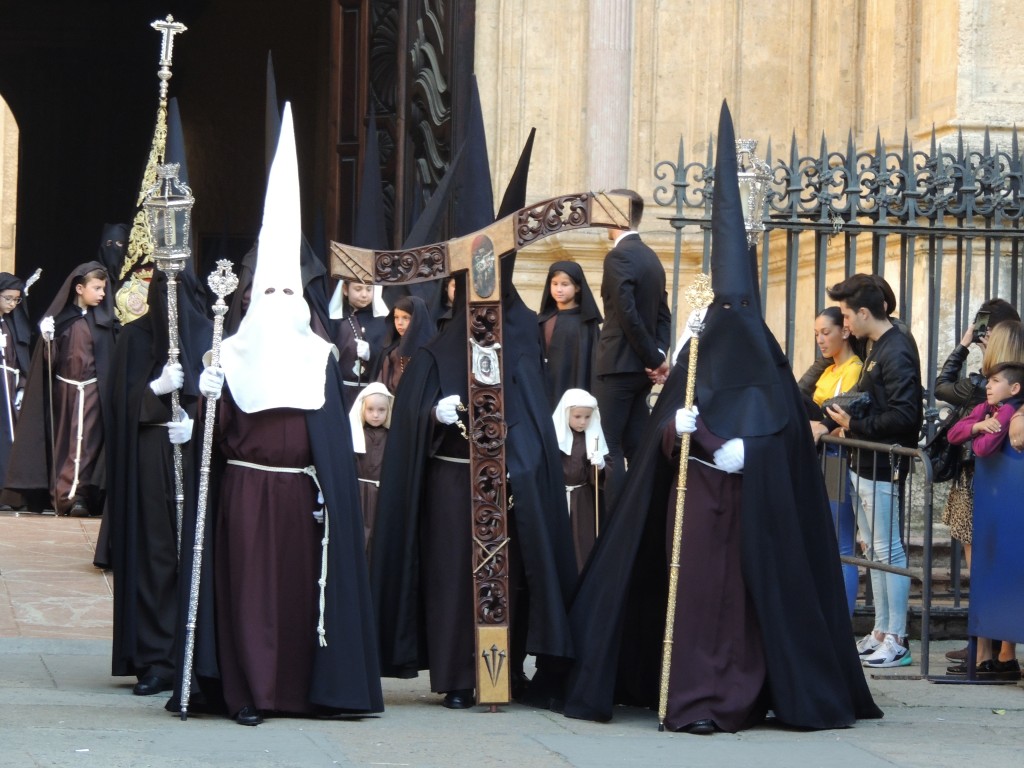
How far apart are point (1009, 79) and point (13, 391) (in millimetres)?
8040

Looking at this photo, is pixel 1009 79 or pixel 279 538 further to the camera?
pixel 1009 79

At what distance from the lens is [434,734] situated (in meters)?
6.91

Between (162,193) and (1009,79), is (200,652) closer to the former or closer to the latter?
(162,193)

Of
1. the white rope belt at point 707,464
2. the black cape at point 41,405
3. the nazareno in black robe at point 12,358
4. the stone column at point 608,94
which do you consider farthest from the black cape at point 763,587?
the nazareno in black robe at point 12,358

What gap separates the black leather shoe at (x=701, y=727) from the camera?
7.11 m

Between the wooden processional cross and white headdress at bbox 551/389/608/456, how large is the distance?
7.58ft

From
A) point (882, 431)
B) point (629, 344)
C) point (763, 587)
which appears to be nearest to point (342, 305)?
point (629, 344)

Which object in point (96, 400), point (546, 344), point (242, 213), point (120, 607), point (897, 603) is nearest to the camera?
point (120, 607)

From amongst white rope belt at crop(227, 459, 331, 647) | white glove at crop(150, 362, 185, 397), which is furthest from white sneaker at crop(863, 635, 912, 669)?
white glove at crop(150, 362, 185, 397)

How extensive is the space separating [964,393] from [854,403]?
1.65 ft

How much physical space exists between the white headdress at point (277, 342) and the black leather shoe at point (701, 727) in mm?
1774

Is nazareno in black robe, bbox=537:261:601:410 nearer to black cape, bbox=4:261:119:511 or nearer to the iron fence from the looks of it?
the iron fence

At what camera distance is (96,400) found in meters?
14.4

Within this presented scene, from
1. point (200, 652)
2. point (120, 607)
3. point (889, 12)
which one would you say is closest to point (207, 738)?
point (200, 652)
